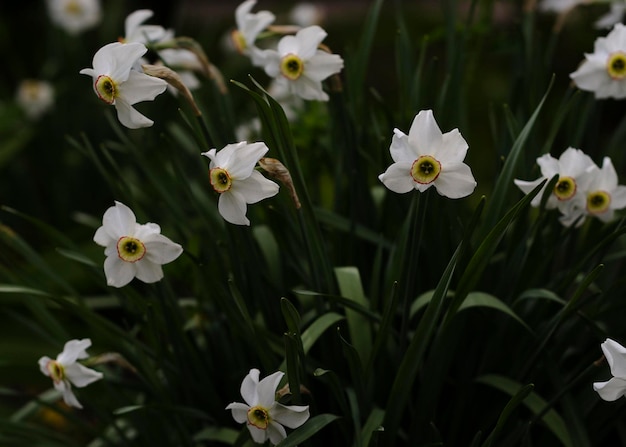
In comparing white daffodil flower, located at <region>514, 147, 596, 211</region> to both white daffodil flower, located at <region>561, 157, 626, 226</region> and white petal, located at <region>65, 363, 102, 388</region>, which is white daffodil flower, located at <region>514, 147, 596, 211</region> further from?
white petal, located at <region>65, 363, 102, 388</region>

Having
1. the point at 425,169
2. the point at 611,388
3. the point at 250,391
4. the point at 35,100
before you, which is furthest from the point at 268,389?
the point at 35,100

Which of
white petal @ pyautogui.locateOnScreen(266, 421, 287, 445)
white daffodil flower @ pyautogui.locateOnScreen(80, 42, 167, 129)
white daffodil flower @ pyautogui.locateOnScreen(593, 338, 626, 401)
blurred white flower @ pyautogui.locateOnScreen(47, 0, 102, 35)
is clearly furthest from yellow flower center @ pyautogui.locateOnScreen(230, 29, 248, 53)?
blurred white flower @ pyautogui.locateOnScreen(47, 0, 102, 35)

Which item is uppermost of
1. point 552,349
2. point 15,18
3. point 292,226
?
point 15,18

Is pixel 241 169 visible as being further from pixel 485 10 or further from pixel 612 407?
pixel 485 10

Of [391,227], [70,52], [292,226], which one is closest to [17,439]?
[292,226]

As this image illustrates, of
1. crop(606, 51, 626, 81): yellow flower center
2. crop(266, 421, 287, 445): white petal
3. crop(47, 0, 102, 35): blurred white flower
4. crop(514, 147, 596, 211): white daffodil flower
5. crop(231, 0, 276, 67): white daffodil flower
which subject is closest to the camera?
crop(266, 421, 287, 445): white petal

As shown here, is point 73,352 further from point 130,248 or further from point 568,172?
point 568,172
